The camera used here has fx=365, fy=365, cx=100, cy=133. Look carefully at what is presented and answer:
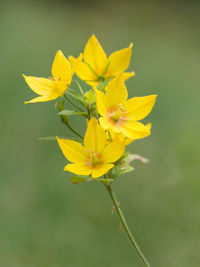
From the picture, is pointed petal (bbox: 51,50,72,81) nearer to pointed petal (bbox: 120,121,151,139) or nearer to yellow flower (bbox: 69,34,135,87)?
yellow flower (bbox: 69,34,135,87)

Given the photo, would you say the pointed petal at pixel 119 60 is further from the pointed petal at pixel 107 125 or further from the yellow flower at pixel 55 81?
the pointed petal at pixel 107 125

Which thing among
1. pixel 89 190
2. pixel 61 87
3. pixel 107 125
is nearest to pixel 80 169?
pixel 107 125

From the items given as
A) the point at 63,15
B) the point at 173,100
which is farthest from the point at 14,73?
the point at 63,15

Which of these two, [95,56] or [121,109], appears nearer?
[121,109]

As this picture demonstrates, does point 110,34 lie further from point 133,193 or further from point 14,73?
point 133,193

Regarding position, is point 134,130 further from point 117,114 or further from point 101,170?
point 101,170

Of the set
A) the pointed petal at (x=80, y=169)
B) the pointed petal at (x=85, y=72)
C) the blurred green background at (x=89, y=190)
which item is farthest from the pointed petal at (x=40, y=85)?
the blurred green background at (x=89, y=190)
